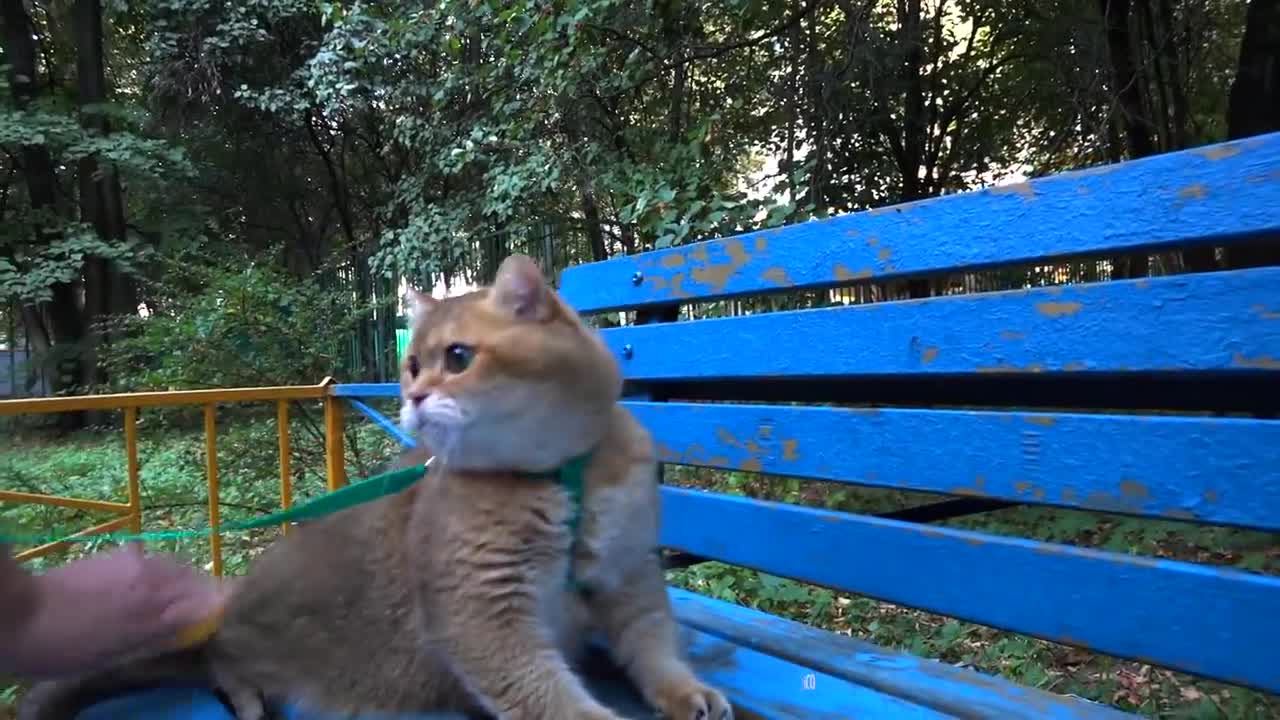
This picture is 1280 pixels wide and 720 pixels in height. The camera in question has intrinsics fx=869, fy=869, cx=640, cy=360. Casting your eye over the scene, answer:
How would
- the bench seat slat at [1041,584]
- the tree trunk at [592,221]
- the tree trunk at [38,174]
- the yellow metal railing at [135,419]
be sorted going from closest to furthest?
the bench seat slat at [1041,584]
the yellow metal railing at [135,419]
the tree trunk at [592,221]
the tree trunk at [38,174]

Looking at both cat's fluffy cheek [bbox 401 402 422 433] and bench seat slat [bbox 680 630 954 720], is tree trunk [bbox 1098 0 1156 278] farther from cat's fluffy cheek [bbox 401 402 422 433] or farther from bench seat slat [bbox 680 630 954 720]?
cat's fluffy cheek [bbox 401 402 422 433]

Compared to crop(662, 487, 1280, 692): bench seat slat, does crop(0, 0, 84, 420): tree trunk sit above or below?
above

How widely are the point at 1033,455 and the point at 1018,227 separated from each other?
1.37ft

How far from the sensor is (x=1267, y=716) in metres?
2.47

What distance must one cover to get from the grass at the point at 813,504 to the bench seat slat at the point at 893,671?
743 mm

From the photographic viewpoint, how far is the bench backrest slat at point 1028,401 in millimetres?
1306

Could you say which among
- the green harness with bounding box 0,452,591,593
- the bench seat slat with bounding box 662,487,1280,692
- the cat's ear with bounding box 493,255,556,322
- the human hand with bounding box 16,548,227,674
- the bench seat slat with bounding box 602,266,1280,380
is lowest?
the bench seat slat with bounding box 662,487,1280,692

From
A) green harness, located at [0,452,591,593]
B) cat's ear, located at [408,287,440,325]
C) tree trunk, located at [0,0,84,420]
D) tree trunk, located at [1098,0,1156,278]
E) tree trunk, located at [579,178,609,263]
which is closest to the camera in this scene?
green harness, located at [0,452,591,593]

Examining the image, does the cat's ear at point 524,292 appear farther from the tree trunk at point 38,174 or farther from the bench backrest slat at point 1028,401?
the tree trunk at point 38,174

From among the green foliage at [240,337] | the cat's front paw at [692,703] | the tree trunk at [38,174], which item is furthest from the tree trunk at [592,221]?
the tree trunk at [38,174]

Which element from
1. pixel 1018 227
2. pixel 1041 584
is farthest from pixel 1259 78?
pixel 1041 584

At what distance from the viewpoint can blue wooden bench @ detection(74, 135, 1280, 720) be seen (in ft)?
4.31

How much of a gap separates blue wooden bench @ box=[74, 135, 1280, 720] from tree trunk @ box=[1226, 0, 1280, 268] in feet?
9.37

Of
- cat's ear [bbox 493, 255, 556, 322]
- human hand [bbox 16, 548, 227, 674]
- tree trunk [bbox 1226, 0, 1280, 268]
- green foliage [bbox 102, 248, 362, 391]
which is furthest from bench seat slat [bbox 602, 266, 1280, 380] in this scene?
green foliage [bbox 102, 248, 362, 391]
